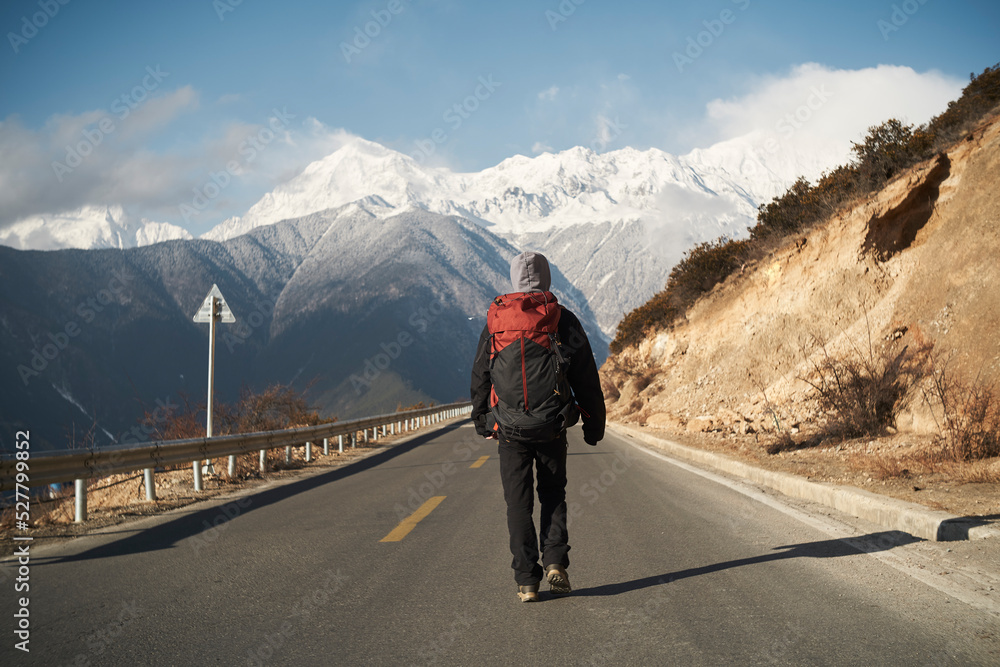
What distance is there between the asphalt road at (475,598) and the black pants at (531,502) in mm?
271

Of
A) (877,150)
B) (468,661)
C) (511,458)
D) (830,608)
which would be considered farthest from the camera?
(877,150)

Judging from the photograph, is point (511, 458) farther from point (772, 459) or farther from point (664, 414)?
point (664, 414)

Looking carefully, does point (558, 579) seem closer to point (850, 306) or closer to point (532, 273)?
point (532, 273)

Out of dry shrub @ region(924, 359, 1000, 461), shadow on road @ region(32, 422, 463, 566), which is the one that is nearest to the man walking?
shadow on road @ region(32, 422, 463, 566)

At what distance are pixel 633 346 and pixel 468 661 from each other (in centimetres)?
3511

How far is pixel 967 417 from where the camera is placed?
9.34 m

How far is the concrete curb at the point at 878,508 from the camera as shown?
16.9 feet

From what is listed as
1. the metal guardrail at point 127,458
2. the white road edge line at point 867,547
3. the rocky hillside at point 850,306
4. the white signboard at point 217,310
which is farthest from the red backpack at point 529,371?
the white signboard at point 217,310

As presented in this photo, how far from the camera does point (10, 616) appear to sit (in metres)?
Answer: 4.03

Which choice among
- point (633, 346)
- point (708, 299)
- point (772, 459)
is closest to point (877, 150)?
point (708, 299)

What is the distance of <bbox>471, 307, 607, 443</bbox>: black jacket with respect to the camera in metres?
4.25

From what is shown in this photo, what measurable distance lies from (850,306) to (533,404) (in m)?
18.9
